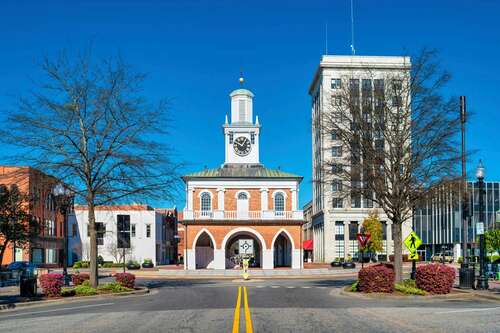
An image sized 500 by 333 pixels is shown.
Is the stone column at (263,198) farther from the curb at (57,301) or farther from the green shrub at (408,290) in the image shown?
the green shrub at (408,290)

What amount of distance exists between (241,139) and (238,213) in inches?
357

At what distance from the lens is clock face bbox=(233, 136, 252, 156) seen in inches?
2601

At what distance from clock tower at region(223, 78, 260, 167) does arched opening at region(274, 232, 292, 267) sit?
8.69 m

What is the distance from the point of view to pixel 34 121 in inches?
1045

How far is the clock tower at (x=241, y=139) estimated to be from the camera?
65875mm

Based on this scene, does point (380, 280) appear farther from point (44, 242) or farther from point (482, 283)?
point (44, 242)

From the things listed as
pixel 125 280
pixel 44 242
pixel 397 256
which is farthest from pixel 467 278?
pixel 44 242

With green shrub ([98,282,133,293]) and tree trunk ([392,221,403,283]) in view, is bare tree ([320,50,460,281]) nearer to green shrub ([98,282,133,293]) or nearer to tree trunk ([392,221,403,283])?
tree trunk ([392,221,403,283])

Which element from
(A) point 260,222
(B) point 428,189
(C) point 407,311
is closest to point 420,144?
(B) point 428,189

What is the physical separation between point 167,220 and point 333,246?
26.5 metres

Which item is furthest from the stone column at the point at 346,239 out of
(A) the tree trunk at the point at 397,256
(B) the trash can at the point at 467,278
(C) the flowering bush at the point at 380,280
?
(C) the flowering bush at the point at 380,280

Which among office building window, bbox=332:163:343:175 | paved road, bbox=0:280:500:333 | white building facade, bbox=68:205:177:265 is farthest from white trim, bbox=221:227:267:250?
paved road, bbox=0:280:500:333

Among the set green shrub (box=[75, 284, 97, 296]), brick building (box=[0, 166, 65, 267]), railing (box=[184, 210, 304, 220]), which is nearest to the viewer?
green shrub (box=[75, 284, 97, 296])

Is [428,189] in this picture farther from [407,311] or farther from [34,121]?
[34,121]
